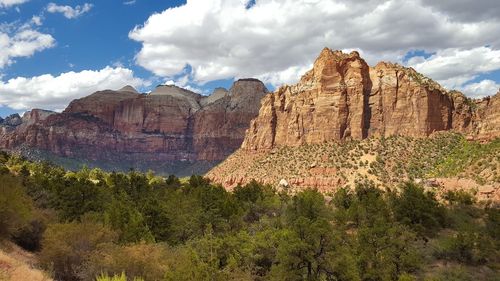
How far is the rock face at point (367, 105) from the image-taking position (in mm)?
116625

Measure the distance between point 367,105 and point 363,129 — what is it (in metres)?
8.74

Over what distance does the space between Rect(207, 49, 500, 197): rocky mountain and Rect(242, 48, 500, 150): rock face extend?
0.27m

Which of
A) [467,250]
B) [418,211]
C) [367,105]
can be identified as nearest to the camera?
[467,250]

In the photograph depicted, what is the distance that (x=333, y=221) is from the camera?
68.7m

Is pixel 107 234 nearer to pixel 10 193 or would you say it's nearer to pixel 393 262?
pixel 10 193

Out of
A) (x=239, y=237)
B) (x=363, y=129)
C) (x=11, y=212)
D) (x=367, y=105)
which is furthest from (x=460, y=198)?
(x=11, y=212)

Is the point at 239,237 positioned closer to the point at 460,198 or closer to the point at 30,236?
the point at 30,236

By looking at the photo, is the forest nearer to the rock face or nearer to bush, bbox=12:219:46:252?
bush, bbox=12:219:46:252

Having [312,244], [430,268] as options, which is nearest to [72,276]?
[312,244]

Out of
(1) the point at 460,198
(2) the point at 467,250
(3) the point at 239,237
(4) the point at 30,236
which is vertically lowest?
(2) the point at 467,250

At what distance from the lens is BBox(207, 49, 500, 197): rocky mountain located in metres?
103

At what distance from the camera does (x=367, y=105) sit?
129500 mm

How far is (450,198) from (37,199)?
65.1 m

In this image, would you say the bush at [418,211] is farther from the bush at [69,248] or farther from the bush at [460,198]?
the bush at [69,248]
